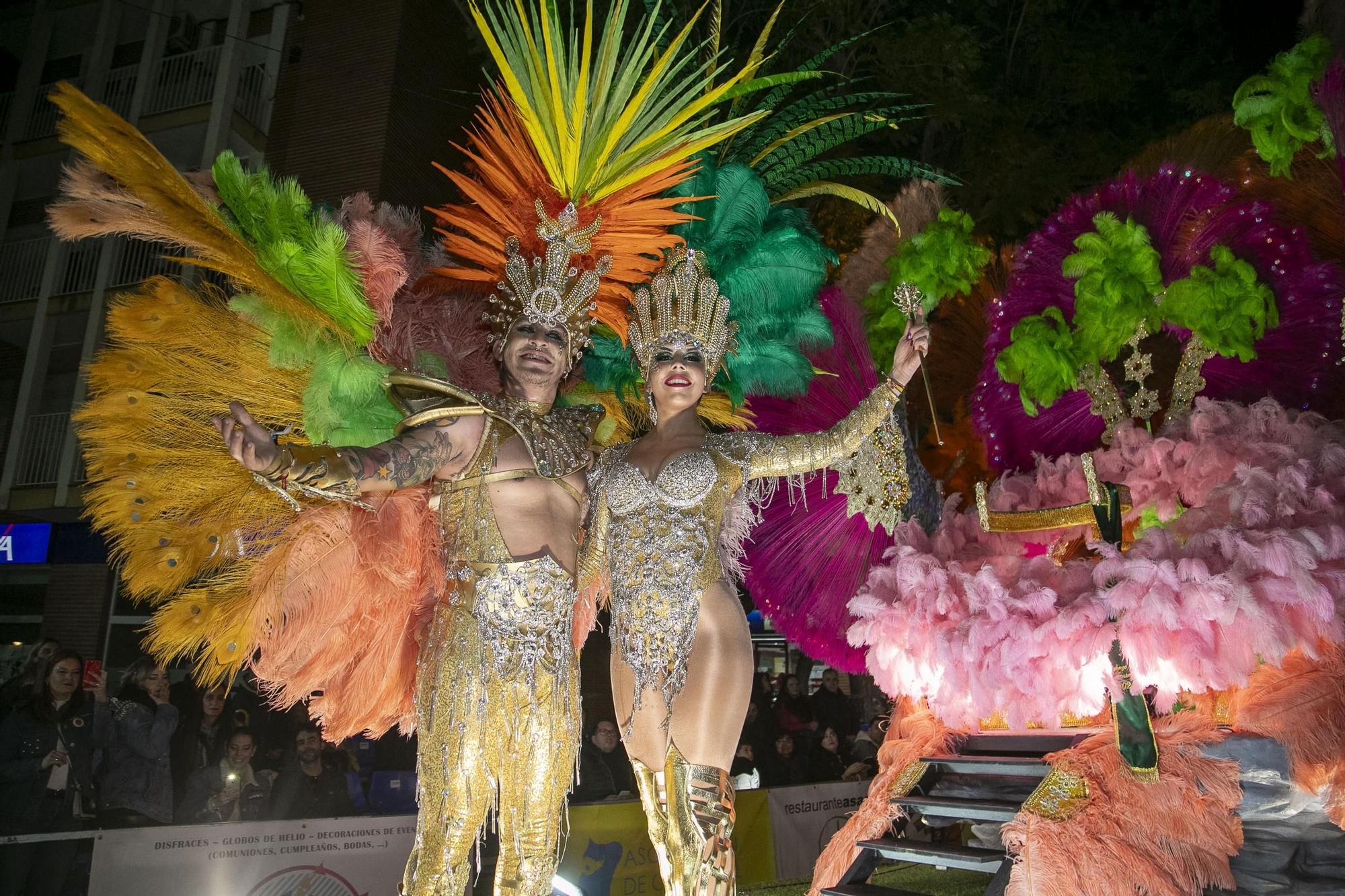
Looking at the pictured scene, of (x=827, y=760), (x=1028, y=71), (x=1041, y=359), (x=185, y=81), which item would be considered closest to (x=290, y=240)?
(x=1041, y=359)

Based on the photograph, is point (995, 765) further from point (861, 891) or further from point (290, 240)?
point (290, 240)

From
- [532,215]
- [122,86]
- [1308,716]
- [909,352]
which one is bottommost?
[1308,716]

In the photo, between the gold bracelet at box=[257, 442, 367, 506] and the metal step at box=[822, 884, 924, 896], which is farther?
the metal step at box=[822, 884, 924, 896]

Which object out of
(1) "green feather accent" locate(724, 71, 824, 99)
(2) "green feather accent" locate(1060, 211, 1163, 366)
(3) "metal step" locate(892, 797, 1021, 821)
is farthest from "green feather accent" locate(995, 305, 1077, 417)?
(3) "metal step" locate(892, 797, 1021, 821)

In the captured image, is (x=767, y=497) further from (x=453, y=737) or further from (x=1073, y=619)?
(x=453, y=737)

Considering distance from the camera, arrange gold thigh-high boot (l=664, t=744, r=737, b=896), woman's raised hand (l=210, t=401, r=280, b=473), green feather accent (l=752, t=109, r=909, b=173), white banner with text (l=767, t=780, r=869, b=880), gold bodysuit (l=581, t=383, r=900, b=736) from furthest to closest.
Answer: white banner with text (l=767, t=780, r=869, b=880) < green feather accent (l=752, t=109, r=909, b=173) < gold bodysuit (l=581, t=383, r=900, b=736) < gold thigh-high boot (l=664, t=744, r=737, b=896) < woman's raised hand (l=210, t=401, r=280, b=473)

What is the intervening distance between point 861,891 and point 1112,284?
227 cm

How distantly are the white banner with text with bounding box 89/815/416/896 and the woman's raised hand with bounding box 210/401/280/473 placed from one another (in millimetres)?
2365

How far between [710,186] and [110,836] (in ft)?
11.5

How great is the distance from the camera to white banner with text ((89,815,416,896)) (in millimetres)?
3850

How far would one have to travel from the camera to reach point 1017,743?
342 cm

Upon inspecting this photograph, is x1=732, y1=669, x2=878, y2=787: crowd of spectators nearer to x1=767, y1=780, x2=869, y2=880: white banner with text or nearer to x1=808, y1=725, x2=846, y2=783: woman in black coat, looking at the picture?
x1=808, y1=725, x2=846, y2=783: woman in black coat

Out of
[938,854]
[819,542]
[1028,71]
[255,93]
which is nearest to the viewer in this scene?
[938,854]

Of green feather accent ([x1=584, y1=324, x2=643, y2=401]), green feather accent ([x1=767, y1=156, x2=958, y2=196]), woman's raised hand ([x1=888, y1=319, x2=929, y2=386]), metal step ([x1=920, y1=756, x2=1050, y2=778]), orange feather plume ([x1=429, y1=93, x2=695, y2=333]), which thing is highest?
green feather accent ([x1=767, y1=156, x2=958, y2=196])
